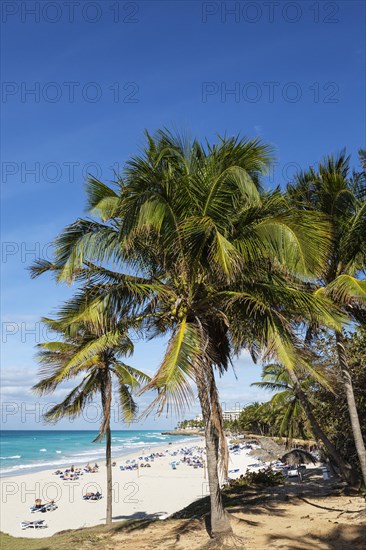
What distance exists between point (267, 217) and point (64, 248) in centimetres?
395

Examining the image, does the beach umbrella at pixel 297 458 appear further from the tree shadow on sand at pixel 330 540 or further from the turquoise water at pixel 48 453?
the turquoise water at pixel 48 453

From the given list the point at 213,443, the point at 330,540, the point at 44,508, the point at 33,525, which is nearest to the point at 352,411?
the point at 330,540

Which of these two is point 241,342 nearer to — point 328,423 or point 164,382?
point 164,382

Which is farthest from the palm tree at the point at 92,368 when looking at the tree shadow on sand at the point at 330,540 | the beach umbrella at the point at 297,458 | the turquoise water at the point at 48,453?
the turquoise water at the point at 48,453

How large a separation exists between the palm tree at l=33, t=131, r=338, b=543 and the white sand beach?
539 inches

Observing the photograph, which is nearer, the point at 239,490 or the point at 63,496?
the point at 239,490

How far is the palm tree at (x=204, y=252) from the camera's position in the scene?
8312 mm

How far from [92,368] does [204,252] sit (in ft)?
23.7

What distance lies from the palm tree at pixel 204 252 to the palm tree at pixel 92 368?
0.67 meters

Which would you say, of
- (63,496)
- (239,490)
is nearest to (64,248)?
(239,490)

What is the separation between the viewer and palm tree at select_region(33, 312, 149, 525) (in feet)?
29.4

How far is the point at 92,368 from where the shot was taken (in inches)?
569

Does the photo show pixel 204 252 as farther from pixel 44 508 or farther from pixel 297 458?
pixel 44 508

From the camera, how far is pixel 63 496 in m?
28.9
